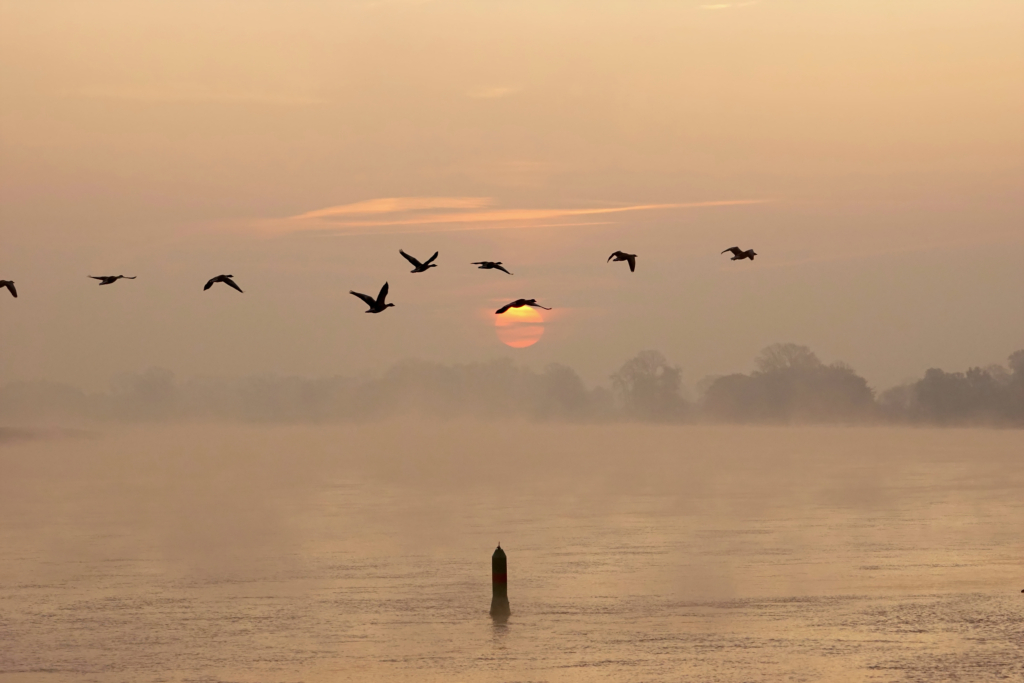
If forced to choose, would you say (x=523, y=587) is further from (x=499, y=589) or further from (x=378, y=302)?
(x=378, y=302)

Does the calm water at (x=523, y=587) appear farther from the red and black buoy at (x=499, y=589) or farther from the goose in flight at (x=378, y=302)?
the goose in flight at (x=378, y=302)

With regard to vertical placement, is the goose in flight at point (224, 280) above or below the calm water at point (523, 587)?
above

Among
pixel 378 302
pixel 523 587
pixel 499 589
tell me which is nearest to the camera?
pixel 378 302

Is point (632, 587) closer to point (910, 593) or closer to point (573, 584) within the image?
point (573, 584)

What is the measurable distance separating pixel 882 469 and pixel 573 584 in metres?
106

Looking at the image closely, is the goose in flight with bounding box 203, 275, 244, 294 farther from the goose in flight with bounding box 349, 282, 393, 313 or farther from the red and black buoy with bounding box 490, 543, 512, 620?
the red and black buoy with bounding box 490, 543, 512, 620

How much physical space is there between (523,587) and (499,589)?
259 inches

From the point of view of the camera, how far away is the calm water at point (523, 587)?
4322 cm

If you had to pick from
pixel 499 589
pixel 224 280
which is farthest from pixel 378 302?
pixel 499 589

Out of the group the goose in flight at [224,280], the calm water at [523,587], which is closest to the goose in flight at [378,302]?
the goose in flight at [224,280]

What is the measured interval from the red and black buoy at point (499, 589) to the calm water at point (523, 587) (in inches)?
37.3

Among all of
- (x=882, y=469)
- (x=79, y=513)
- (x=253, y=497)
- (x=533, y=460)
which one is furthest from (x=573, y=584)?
(x=533, y=460)

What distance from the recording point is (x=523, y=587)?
2235 inches

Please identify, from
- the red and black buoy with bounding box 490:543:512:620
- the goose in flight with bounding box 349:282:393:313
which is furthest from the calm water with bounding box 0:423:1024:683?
the goose in flight with bounding box 349:282:393:313
